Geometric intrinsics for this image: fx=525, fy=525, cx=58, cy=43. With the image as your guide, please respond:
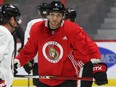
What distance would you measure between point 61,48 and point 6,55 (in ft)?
2.55

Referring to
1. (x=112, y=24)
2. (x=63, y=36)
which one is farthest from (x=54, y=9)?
(x=112, y=24)

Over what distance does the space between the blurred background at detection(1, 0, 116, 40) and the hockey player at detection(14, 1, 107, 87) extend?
2661 millimetres

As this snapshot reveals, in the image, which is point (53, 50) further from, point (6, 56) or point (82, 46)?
point (6, 56)

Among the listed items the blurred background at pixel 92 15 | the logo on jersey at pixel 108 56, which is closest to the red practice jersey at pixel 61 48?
the logo on jersey at pixel 108 56

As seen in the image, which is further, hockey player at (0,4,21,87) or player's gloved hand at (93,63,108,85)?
player's gloved hand at (93,63,108,85)

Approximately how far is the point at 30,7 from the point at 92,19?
841mm

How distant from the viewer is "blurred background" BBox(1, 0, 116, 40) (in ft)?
22.6

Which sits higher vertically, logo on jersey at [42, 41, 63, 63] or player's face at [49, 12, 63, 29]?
player's face at [49, 12, 63, 29]

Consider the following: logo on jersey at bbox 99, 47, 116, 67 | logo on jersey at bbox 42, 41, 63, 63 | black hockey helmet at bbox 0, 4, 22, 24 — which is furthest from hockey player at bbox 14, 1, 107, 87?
logo on jersey at bbox 99, 47, 116, 67

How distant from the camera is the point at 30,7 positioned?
6.96 meters

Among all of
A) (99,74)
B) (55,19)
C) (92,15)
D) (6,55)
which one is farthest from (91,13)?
(6,55)

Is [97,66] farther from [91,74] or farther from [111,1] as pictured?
[111,1]

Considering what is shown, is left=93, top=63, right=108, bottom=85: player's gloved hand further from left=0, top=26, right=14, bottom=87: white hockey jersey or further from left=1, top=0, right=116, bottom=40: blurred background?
left=1, top=0, right=116, bottom=40: blurred background

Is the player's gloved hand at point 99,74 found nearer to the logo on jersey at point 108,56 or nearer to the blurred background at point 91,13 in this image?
the logo on jersey at point 108,56
